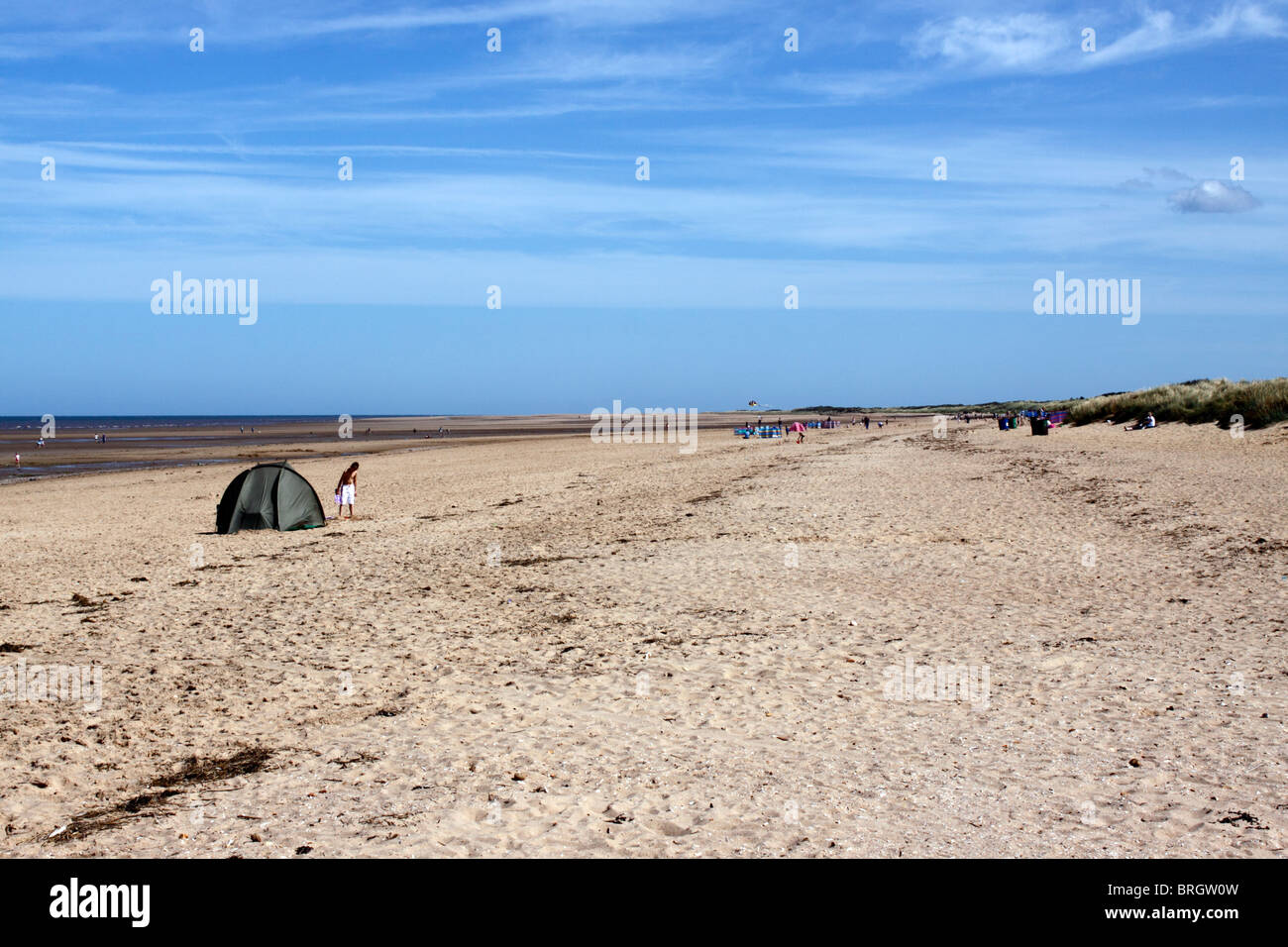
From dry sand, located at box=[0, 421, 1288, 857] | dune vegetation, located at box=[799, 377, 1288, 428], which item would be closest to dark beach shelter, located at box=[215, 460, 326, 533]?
dry sand, located at box=[0, 421, 1288, 857]

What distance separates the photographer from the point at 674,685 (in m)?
8.12

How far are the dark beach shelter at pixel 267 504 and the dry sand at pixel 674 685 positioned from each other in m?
0.58

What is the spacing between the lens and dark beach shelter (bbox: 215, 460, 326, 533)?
18672 mm

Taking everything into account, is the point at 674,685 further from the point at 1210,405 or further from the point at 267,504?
the point at 1210,405

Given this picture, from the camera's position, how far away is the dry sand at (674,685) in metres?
5.34

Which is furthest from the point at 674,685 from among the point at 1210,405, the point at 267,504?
the point at 1210,405

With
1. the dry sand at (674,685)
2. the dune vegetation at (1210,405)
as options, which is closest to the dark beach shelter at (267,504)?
the dry sand at (674,685)

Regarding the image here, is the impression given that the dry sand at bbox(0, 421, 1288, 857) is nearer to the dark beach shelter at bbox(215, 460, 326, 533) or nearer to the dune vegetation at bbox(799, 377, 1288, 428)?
the dark beach shelter at bbox(215, 460, 326, 533)

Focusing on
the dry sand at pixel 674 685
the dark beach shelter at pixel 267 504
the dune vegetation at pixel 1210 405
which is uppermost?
the dune vegetation at pixel 1210 405

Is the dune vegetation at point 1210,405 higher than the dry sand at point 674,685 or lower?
higher

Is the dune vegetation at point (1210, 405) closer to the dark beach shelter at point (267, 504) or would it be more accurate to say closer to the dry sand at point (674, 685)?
the dry sand at point (674, 685)

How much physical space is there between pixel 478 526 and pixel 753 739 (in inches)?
509

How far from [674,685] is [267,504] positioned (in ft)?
42.7
